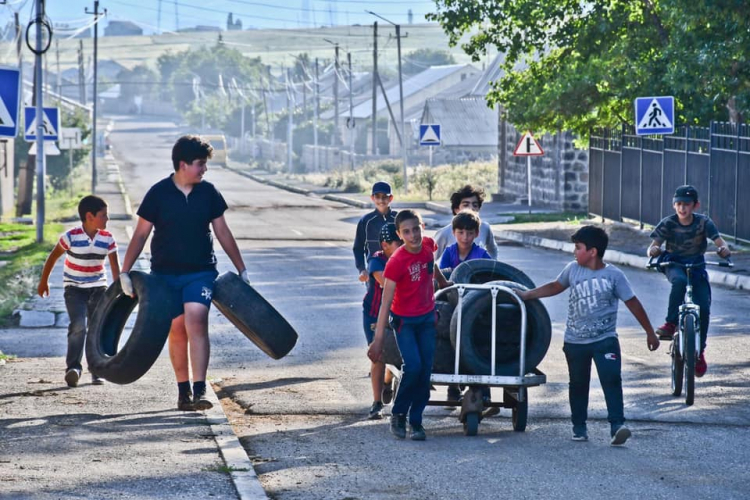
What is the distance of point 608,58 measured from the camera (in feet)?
91.7

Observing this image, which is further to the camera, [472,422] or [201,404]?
[201,404]

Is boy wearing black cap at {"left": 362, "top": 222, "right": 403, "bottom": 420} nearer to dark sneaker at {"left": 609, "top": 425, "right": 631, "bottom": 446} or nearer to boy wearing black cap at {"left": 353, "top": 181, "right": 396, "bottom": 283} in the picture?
boy wearing black cap at {"left": 353, "top": 181, "right": 396, "bottom": 283}

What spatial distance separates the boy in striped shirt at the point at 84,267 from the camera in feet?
32.8

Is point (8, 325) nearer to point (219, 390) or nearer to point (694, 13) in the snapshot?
point (219, 390)

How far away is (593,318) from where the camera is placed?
8.15 m

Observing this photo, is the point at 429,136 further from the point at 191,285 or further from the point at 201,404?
the point at 201,404

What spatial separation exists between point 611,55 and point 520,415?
810 inches

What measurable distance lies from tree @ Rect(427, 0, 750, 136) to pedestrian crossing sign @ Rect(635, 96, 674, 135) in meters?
1.00

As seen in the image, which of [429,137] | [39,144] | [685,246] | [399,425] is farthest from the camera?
[429,137]

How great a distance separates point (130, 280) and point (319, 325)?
5.39 m

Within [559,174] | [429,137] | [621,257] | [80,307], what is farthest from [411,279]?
[429,137]

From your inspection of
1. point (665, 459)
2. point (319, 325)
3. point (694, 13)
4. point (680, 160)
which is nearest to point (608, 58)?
point (680, 160)

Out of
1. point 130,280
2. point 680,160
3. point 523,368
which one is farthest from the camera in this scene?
point 680,160

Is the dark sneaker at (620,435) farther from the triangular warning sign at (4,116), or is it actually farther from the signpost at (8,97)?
the triangular warning sign at (4,116)
